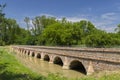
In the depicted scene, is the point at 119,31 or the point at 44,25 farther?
the point at 44,25

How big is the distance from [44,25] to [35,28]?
182 inches

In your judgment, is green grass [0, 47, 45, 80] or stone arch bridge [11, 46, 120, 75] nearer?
green grass [0, 47, 45, 80]

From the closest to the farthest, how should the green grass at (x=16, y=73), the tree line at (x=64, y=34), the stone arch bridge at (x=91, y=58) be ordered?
the green grass at (x=16, y=73), the stone arch bridge at (x=91, y=58), the tree line at (x=64, y=34)

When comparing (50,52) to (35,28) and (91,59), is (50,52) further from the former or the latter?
(35,28)

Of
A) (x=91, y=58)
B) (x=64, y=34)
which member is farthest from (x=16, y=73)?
(x=64, y=34)

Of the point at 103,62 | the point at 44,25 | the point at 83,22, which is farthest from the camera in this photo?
the point at 44,25

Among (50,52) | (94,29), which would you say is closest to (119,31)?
(94,29)

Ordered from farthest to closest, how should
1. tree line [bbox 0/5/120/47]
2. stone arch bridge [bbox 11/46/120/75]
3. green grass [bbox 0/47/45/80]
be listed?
tree line [bbox 0/5/120/47] → stone arch bridge [bbox 11/46/120/75] → green grass [bbox 0/47/45/80]

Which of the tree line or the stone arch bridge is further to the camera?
the tree line

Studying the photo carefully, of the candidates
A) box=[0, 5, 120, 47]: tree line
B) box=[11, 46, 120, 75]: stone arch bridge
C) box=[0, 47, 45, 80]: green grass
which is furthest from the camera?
box=[0, 5, 120, 47]: tree line

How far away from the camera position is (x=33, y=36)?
112562 millimetres

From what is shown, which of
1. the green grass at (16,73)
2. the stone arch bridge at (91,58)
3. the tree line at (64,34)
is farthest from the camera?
the tree line at (64,34)

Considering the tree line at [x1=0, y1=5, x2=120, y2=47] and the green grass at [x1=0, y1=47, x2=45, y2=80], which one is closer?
the green grass at [x1=0, y1=47, x2=45, y2=80]

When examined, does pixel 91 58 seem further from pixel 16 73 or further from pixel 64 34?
pixel 64 34
